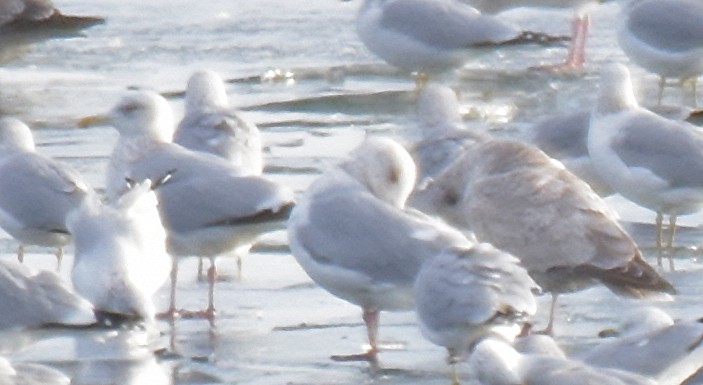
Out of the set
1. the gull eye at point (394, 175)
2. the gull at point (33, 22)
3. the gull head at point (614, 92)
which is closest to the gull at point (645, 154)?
the gull head at point (614, 92)

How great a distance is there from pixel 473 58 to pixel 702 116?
305cm

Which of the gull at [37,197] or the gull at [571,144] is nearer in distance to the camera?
the gull at [37,197]

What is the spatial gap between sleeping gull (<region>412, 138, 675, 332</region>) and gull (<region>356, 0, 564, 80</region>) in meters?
4.77

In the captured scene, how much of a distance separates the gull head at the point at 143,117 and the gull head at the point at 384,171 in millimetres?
1757

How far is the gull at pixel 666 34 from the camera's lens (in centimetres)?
1254

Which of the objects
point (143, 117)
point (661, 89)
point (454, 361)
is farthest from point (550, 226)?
point (661, 89)

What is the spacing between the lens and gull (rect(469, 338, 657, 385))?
18.5 ft

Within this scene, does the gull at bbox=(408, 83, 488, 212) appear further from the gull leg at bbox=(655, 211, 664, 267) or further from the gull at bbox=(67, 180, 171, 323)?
the gull at bbox=(67, 180, 171, 323)

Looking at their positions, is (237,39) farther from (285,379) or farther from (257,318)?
(285,379)

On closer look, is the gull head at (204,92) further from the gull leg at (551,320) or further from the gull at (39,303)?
the gull at (39,303)

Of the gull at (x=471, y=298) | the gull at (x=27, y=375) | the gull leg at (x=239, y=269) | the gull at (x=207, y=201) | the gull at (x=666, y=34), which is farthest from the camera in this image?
the gull at (x=666, y=34)

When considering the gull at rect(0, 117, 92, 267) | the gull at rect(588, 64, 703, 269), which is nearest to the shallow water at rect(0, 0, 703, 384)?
the gull at rect(588, 64, 703, 269)

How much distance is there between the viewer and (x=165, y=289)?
902 centimetres

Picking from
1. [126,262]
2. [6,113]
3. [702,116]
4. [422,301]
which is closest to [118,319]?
[126,262]
